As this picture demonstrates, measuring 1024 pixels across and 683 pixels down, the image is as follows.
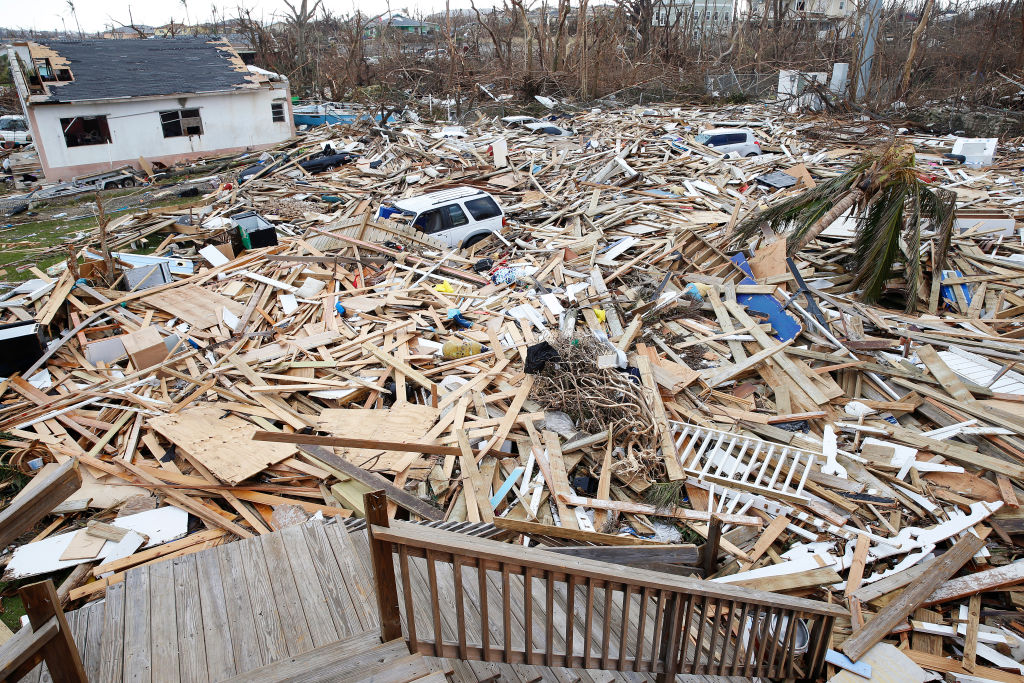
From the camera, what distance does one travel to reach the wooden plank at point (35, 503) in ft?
7.23

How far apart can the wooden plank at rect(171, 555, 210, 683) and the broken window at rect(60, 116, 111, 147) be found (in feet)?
79.4

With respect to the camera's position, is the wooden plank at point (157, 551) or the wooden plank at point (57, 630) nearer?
the wooden plank at point (57, 630)

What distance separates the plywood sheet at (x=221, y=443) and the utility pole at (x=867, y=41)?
84.5 feet

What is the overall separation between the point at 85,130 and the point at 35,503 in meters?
25.9

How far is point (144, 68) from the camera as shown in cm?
2464

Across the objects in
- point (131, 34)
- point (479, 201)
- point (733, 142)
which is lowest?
point (479, 201)

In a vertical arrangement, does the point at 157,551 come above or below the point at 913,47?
below

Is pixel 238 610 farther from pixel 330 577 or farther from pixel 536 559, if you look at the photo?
pixel 536 559

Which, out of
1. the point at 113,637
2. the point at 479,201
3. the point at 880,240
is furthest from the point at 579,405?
the point at 479,201

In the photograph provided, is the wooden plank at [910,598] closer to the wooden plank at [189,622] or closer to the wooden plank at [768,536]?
the wooden plank at [768,536]

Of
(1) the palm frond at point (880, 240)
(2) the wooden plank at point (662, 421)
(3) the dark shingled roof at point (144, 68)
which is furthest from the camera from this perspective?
(3) the dark shingled roof at point (144, 68)

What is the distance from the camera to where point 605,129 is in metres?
23.1

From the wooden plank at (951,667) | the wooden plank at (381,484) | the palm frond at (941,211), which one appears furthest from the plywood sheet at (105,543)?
the palm frond at (941,211)

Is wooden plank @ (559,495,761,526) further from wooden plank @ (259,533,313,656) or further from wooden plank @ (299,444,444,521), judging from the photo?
wooden plank @ (259,533,313,656)
